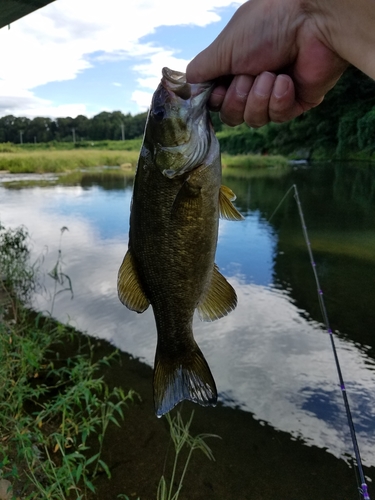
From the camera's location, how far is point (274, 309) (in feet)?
22.0

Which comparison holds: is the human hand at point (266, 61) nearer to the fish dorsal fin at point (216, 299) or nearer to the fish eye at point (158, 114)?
the fish eye at point (158, 114)

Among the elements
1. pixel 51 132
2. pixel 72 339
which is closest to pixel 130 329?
pixel 72 339

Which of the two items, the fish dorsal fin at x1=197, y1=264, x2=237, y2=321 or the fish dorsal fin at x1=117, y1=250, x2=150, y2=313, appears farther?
the fish dorsal fin at x1=197, y1=264, x2=237, y2=321

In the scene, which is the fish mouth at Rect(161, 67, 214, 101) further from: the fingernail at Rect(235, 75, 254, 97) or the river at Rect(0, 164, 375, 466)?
the river at Rect(0, 164, 375, 466)

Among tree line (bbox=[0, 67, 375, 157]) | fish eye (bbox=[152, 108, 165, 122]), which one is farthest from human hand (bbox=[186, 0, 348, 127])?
tree line (bbox=[0, 67, 375, 157])

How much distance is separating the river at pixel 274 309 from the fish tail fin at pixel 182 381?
2721 mm

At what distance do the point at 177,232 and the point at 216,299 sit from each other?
0.42m

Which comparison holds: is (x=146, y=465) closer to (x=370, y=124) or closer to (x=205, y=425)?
(x=205, y=425)

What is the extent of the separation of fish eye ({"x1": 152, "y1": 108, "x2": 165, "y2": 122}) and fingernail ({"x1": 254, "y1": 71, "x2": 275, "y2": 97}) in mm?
414

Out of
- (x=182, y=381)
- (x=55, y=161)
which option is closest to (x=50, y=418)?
(x=182, y=381)

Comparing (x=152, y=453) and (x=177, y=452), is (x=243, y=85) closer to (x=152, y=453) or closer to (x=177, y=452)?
(x=177, y=452)

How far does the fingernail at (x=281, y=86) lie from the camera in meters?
1.77

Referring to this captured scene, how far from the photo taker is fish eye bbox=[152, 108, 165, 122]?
64.4 inches

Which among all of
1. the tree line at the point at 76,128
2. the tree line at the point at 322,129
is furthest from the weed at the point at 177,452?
the tree line at the point at 322,129
